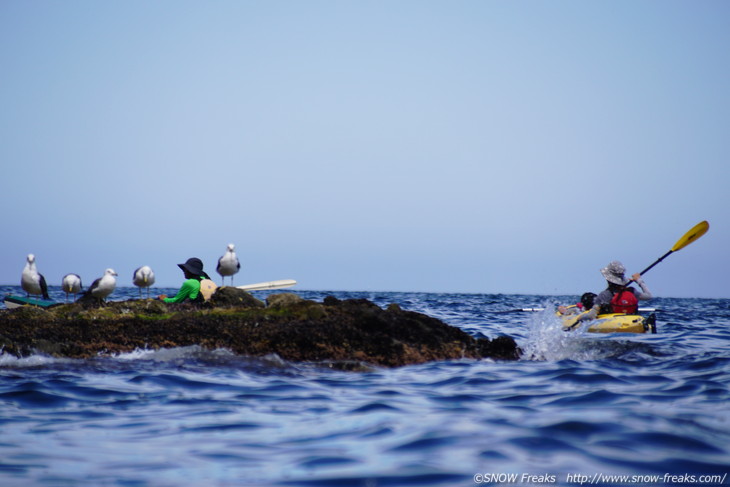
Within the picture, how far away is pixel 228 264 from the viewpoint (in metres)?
21.3

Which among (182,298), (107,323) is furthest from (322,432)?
(182,298)

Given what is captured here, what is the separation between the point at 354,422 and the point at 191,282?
8.95 metres

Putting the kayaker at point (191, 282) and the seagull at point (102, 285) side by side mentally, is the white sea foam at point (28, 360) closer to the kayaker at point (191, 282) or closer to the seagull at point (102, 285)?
the kayaker at point (191, 282)

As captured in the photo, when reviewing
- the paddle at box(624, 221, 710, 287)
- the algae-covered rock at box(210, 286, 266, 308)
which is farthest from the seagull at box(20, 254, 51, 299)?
the paddle at box(624, 221, 710, 287)

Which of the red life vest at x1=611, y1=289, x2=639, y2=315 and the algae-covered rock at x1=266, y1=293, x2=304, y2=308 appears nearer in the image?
the algae-covered rock at x1=266, y1=293, x2=304, y2=308

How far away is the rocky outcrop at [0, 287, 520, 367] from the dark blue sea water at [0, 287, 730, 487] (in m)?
0.36

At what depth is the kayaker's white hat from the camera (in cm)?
1608

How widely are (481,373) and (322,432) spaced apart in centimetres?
426

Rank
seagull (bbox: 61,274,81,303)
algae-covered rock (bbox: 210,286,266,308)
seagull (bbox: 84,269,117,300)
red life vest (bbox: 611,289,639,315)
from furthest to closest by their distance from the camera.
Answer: seagull (bbox: 61,274,81,303), seagull (bbox: 84,269,117,300), red life vest (bbox: 611,289,639,315), algae-covered rock (bbox: 210,286,266,308)

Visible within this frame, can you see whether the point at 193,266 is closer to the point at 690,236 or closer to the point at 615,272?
the point at 615,272

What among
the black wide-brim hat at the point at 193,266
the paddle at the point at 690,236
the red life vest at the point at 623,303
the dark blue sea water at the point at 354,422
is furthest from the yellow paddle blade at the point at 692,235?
the black wide-brim hat at the point at 193,266

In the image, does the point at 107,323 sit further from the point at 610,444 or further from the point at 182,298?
the point at 610,444

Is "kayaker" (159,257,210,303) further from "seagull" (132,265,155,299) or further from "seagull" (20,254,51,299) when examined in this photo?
"seagull" (20,254,51,299)

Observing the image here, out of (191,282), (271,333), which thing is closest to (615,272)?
(271,333)
